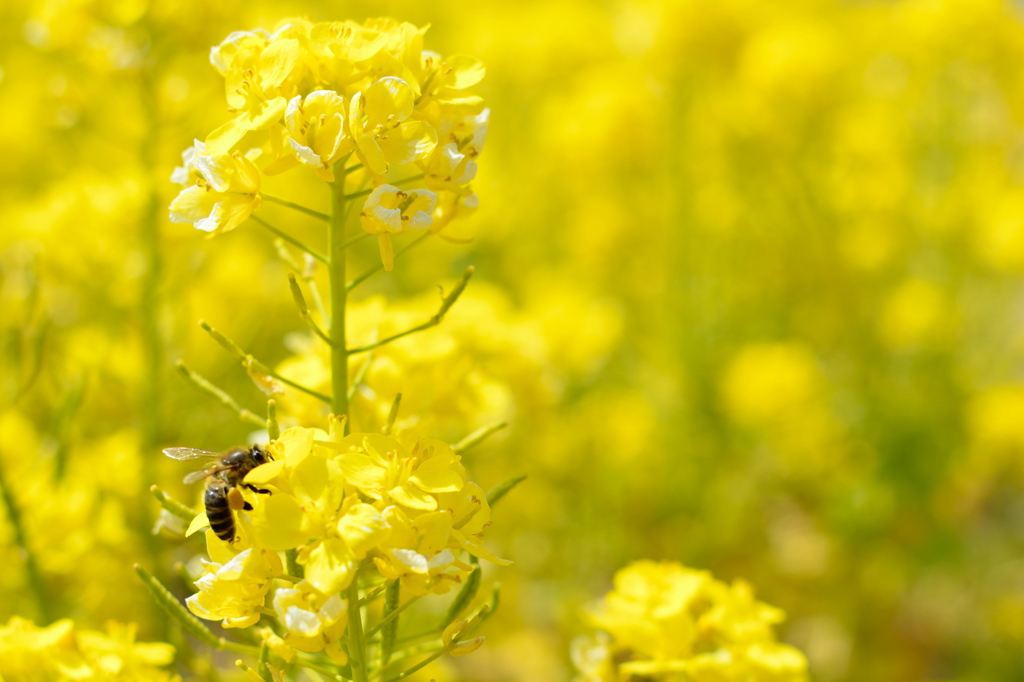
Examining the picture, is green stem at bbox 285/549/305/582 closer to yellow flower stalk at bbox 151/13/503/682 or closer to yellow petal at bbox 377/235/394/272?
yellow flower stalk at bbox 151/13/503/682

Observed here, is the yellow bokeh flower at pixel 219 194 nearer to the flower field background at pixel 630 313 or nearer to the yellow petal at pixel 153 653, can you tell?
the flower field background at pixel 630 313

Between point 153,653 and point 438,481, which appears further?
point 153,653

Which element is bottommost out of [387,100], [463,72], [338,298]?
[338,298]

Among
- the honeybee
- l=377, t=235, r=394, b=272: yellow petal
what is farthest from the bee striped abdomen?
l=377, t=235, r=394, b=272: yellow petal

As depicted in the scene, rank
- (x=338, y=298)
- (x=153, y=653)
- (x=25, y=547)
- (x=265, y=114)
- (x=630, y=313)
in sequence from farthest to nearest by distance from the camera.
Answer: (x=630, y=313) < (x=25, y=547) < (x=153, y=653) < (x=338, y=298) < (x=265, y=114)

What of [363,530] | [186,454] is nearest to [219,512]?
[186,454]

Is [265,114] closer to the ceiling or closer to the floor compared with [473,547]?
closer to the ceiling

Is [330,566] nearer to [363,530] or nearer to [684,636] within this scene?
[363,530]

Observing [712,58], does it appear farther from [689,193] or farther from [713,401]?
[713,401]

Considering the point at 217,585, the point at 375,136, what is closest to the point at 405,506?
the point at 217,585
